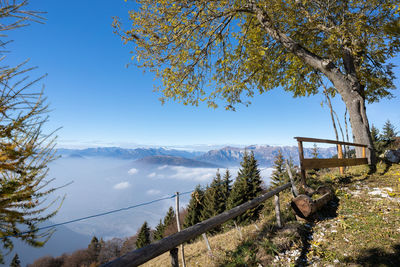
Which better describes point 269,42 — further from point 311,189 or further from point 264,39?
point 311,189

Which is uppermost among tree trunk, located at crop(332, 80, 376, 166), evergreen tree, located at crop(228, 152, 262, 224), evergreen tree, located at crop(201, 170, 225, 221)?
tree trunk, located at crop(332, 80, 376, 166)

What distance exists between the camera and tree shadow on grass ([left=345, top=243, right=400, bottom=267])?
10.1 ft

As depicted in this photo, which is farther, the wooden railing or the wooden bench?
the wooden railing

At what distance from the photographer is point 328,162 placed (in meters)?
6.58

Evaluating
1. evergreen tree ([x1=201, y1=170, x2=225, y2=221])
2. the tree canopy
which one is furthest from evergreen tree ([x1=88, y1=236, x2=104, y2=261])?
the tree canopy

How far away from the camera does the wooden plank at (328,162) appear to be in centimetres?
595

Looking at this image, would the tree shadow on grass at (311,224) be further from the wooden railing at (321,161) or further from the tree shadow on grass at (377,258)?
the wooden railing at (321,161)

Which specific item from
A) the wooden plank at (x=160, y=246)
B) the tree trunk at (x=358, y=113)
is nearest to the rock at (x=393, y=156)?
the tree trunk at (x=358, y=113)

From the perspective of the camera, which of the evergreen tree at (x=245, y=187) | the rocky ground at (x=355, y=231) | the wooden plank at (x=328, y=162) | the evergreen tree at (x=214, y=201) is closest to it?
the rocky ground at (x=355, y=231)

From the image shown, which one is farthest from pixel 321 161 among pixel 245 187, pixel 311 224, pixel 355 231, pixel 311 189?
pixel 245 187

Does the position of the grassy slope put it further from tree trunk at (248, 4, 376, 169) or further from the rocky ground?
tree trunk at (248, 4, 376, 169)

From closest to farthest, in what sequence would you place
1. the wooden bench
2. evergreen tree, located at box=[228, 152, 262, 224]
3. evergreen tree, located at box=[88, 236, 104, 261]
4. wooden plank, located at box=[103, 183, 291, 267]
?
wooden plank, located at box=[103, 183, 291, 267], the wooden bench, evergreen tree, located at box=[228, 152, 262, 224], evergreen tree, located at box=[88, 236, 104, 261]

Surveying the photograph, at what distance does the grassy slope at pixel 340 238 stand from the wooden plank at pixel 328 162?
1065 mm

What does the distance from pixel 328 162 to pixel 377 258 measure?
3.86 m
